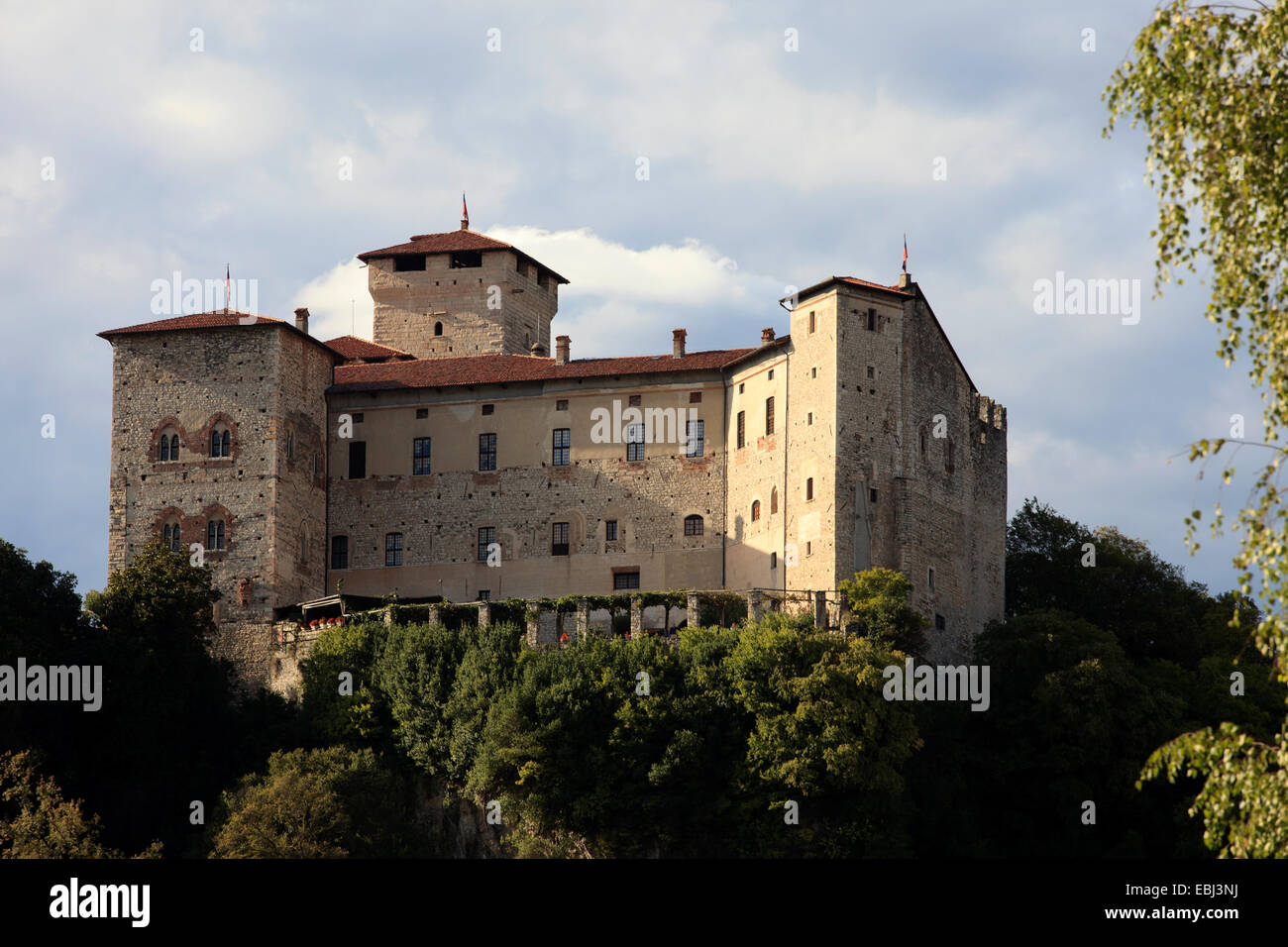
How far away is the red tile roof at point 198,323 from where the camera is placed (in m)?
71.1

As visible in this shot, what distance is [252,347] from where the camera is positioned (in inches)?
2795

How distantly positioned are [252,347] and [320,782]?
2026 cm

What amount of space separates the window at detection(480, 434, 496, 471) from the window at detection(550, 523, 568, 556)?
3.41 m

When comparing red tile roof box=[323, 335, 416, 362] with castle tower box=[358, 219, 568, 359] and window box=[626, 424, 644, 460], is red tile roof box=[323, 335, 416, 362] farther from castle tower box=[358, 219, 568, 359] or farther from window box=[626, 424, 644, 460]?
window box=[626, 424, 644, 460]

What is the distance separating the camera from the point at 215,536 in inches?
2729

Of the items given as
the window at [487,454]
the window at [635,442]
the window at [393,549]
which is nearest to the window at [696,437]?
the window at [635,442]

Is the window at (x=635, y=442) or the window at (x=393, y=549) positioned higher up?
the window at (x=635, y=442)

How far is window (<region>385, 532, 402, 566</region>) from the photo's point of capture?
72688 mm

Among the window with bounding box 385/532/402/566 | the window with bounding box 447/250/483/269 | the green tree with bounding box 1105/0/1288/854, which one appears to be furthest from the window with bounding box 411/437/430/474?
the green tree with bounding box 1105/0/1288/854

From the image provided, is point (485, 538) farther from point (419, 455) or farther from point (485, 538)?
point (419, 455)

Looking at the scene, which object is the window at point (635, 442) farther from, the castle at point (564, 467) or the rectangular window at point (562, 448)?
the rectangular window at point (562, 448)

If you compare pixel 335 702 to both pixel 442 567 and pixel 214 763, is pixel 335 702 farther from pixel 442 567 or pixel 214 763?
pixel 442 567

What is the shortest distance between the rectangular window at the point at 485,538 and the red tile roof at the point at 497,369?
18.1ft

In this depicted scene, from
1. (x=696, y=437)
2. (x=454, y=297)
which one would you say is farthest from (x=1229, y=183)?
(x=454, y=297)
